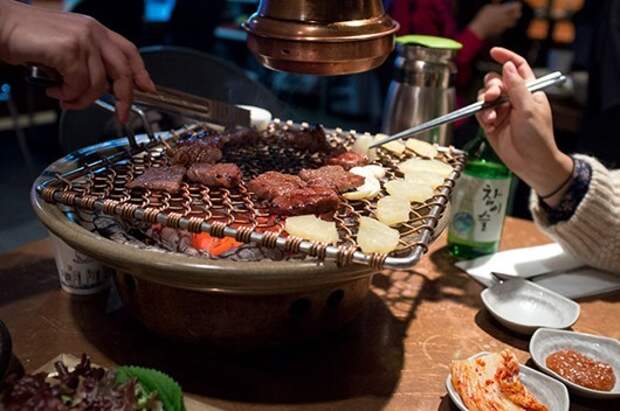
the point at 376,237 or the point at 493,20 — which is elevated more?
the point at 493,20

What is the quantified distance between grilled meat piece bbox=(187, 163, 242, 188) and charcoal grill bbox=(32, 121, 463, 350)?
3 cm

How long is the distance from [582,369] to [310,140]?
0.91 metres

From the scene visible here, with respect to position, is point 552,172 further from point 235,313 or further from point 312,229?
point 235,313

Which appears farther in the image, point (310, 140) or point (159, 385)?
point (310, 140)

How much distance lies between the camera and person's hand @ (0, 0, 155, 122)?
1299 mm

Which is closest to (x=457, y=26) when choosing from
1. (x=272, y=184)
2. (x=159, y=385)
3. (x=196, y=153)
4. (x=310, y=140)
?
(x=310, y=140)

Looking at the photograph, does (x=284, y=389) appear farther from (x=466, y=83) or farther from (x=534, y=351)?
(x=466, y=83)

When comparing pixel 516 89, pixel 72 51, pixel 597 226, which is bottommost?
pixel 597 226

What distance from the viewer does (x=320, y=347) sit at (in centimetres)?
140

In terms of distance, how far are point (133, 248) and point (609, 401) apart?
3.41ft

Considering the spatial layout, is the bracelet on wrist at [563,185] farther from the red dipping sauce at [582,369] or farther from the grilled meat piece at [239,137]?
the grilled meat piece at [239,137]

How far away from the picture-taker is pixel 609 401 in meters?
1.27

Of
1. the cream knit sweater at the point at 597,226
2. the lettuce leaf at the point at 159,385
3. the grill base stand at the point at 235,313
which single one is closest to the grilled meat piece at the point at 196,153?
the grill base stand at the point at 235,313

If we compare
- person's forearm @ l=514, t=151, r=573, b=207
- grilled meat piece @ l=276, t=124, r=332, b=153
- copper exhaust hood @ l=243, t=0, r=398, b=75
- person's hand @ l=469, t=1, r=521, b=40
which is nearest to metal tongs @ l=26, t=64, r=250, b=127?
grilled meat piece @ l=276, t=124, r=332, b=153
